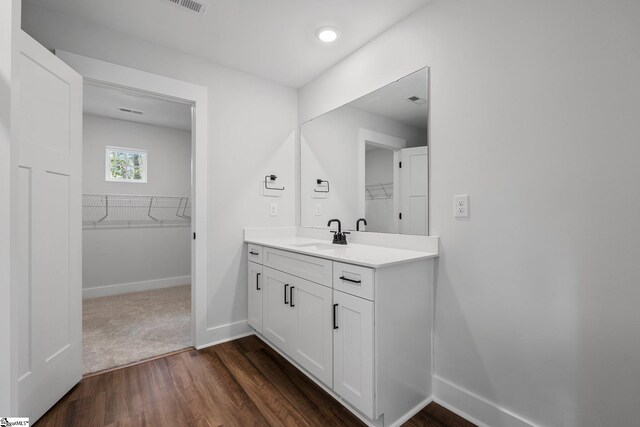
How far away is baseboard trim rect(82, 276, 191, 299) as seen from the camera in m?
3.81

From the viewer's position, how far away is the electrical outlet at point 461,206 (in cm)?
162

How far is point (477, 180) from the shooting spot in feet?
5.20

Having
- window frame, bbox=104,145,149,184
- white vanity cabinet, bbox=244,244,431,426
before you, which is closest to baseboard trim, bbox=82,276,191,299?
window frame, bbox=104,145,149,184

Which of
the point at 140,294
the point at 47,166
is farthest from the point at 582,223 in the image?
the point at 140,294

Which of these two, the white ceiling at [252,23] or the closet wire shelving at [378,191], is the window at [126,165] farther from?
the closet wire shelving at [378,191]

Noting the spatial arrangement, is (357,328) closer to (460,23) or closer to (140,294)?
(460,23)

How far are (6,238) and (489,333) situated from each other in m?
1.93

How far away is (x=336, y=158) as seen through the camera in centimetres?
260

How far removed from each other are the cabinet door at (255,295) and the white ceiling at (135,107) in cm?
200

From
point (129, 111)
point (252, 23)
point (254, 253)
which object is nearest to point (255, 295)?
point (254, 253)

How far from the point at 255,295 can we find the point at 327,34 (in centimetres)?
212

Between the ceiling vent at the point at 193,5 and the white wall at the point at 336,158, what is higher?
the ceiling vent at the point at 193,5

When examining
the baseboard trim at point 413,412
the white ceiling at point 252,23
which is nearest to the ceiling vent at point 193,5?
the white ceiling at point 252,23

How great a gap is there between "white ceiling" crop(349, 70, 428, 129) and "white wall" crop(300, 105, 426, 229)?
0.05m
